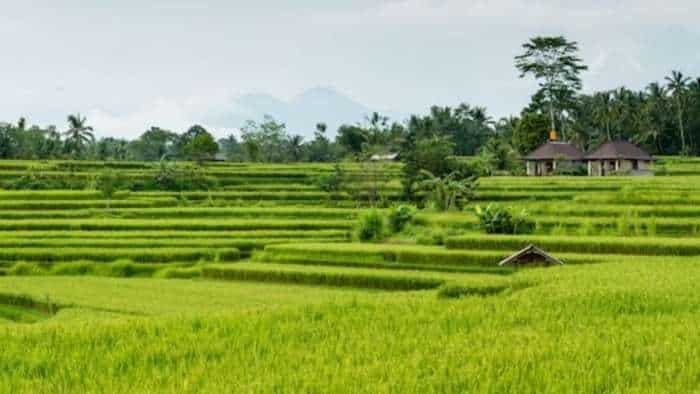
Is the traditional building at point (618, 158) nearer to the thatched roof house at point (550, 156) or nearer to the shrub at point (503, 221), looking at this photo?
the thatched roof house at point (550, 156)

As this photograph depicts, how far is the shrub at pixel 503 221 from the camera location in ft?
70.4

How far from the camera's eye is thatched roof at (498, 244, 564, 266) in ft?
53.9

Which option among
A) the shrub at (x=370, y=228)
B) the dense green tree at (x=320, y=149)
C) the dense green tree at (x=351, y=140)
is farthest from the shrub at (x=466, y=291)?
the dense green tree at (x=320, y=149)

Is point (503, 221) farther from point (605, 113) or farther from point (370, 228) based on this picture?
point (605, 113)

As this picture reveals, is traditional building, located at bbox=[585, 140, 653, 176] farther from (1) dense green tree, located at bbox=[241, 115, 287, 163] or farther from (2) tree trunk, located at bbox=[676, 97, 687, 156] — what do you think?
(1) dense green tree, located at bbox=[241, 115, 287, 163]

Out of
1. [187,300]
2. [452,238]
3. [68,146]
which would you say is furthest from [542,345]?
[68,146]

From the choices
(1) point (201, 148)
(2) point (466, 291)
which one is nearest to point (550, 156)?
(1) point (201, 148)

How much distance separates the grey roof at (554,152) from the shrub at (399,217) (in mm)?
20876

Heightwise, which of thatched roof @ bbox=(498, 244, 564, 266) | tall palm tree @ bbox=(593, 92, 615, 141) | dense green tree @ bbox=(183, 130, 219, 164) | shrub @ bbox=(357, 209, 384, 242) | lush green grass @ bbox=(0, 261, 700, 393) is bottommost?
thatched roof @ bbox=(498, 244, 564, 266)

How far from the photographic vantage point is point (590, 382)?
4949mm

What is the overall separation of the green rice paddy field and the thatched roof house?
9.03 meters

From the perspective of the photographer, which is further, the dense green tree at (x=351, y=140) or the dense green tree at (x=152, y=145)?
the dense green tree at (x=152, y=145)

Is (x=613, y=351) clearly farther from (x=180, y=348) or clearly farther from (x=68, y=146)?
(x=68, y=146)

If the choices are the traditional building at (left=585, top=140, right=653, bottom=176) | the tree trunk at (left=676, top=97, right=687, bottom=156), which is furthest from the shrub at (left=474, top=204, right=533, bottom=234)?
the tree trunk at (left=676, top=97, right=687, bottom=156)
